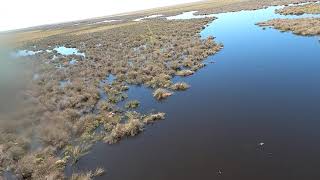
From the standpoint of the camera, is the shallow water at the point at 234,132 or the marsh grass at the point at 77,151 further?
the marsh grass at the point at 77,151

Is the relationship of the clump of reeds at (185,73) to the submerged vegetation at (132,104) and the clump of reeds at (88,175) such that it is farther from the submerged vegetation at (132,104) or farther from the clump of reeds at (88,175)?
the clump of reeds at (88,175)

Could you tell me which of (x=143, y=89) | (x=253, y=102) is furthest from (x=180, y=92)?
(x=253, y=102)

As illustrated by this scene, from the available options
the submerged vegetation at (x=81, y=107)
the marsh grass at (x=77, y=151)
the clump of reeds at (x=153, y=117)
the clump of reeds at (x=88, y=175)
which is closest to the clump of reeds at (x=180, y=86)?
the submerged vegetation at (x=81, y=107)

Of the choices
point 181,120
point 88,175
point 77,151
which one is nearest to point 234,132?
point 181,120

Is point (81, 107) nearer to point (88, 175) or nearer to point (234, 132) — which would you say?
point (88, 175)

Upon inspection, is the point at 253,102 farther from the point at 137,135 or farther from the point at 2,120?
the point at 2,120

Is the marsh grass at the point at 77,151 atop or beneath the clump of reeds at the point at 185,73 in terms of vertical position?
atop
